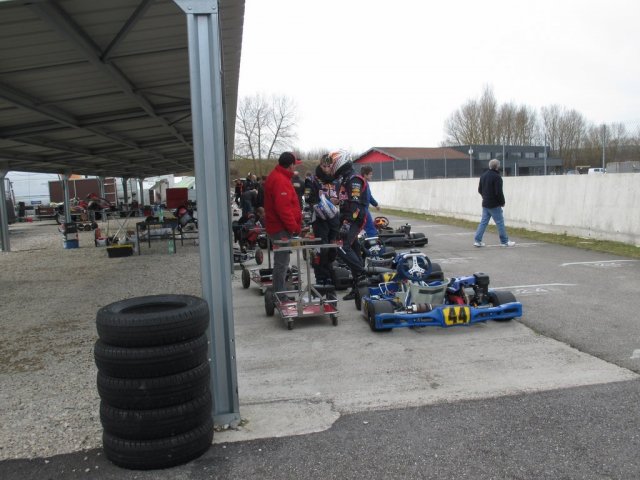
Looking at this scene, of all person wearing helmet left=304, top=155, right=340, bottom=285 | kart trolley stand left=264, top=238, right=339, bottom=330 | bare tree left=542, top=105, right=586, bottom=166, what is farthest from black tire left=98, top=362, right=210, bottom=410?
bare tree left=542, top=105, right=586, bottom=166

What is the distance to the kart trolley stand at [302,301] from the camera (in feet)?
20.6

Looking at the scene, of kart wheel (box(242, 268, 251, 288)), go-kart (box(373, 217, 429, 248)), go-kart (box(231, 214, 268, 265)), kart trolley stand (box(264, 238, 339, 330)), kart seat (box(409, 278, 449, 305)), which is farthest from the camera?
go-kart (box(373, 217, 429, 248))

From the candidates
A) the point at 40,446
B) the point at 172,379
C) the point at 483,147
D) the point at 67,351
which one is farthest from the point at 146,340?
the point at 483,147

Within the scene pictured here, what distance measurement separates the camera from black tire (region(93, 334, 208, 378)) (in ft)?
10.9

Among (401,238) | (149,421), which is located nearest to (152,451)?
(149,421)

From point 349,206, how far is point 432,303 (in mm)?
2333

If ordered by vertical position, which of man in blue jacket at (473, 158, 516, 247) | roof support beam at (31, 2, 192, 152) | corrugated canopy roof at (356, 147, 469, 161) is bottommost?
man in blue jacket at (473, 158, 516, 247)

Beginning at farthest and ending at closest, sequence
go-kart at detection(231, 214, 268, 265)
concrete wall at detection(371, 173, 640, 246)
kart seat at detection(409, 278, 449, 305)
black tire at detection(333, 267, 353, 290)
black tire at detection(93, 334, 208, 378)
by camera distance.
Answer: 1. go-kart at detection(231, 214, 268, 265)
2. concrete wall at detection(371, 173, 640, 246)
3. black tire at detection(333, 267, 353, 290)
4. kart seat at detection(409, 278, 449, 305)
5. black tire at detection(93, 334, 208, 378)

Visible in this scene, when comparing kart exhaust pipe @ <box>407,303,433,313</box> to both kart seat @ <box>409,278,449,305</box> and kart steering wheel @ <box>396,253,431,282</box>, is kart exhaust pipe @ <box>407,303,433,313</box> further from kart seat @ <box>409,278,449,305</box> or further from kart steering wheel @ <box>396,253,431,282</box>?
kart steering wheel @ <box>396,253,431,282</box>

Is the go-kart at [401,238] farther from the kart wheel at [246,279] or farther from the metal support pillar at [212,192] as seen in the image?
the metal support pillar at [212,192]

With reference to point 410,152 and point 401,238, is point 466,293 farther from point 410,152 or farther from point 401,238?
point 410,152

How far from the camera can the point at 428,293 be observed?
20.3 ft

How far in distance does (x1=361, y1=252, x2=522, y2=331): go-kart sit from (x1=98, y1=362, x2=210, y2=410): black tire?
293cm

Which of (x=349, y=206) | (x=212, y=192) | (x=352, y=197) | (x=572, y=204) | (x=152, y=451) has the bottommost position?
(x=152, y=451)
